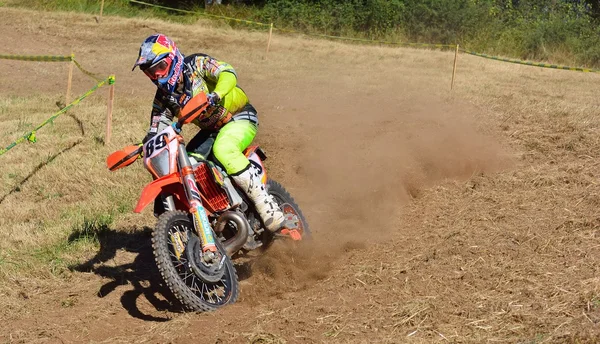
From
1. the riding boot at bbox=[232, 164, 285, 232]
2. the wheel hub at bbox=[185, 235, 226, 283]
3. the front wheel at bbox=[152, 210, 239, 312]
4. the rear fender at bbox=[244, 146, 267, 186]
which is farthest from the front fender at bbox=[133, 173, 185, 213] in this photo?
the rear fender at bbox=[244, 146, 267, 186]

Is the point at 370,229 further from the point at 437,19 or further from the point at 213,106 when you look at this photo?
the point at 437,19

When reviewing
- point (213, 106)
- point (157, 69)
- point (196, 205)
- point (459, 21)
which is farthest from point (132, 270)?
point (459, 21)

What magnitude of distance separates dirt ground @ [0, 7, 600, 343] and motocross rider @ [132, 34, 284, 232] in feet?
2.71

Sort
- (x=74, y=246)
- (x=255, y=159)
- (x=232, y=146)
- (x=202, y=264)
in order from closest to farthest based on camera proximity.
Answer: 1. (x=202, y=264)
2. (x=232, y=146)
3. (x=255, y=159)
4. (x=74, y=246)

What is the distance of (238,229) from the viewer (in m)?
6.38

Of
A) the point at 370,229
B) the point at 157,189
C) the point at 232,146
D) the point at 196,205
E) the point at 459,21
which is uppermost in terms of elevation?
the point at 459,21

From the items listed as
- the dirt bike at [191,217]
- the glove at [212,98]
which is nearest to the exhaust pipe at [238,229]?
the dirt bike at [191,217]

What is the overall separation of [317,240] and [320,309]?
220cm

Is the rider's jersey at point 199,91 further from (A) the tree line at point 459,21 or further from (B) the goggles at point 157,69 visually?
(A) the tree line at point 459,21

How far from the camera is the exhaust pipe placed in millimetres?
6316

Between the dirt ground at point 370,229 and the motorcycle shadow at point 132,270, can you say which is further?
the motorcycle shadow at point 132,270

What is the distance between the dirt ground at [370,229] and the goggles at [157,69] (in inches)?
80.2

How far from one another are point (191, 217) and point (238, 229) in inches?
20.3

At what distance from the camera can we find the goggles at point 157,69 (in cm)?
611
